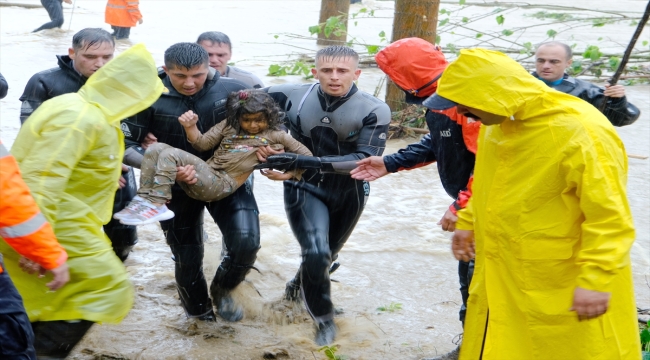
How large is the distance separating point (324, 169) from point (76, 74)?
181cm

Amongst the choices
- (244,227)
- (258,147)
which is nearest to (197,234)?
(244,227)

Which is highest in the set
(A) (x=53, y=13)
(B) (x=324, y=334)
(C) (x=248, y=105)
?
(C) (x=248, y=105)

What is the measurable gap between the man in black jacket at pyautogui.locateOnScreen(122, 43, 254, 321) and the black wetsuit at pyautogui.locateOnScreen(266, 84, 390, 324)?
12.8 inches

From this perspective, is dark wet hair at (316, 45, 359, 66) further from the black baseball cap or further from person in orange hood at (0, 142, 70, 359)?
person in orange hood at (0, 142, 70, 359)

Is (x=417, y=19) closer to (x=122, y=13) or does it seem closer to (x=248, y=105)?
(x=248, y=105)

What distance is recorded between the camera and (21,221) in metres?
3.11

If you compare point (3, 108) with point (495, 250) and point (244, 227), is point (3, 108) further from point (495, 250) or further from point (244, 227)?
point (495, 250)

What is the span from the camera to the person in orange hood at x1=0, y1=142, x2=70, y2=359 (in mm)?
3057

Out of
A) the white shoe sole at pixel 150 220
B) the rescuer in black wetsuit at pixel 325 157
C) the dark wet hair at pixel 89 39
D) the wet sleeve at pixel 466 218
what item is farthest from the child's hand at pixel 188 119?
the wet sleeve at pixel 466 218

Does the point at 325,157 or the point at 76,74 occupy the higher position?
the point at 76,74

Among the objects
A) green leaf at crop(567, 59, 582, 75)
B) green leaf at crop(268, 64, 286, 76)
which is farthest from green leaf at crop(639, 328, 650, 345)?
green leaf at crop(268, 64, 286, 76)

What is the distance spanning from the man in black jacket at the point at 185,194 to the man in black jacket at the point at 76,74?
0.47 meters

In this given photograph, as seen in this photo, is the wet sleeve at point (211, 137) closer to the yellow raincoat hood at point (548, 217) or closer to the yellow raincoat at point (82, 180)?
the yellow raincoat at point (82, 180)

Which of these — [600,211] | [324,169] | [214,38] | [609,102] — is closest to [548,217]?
[600,211]
